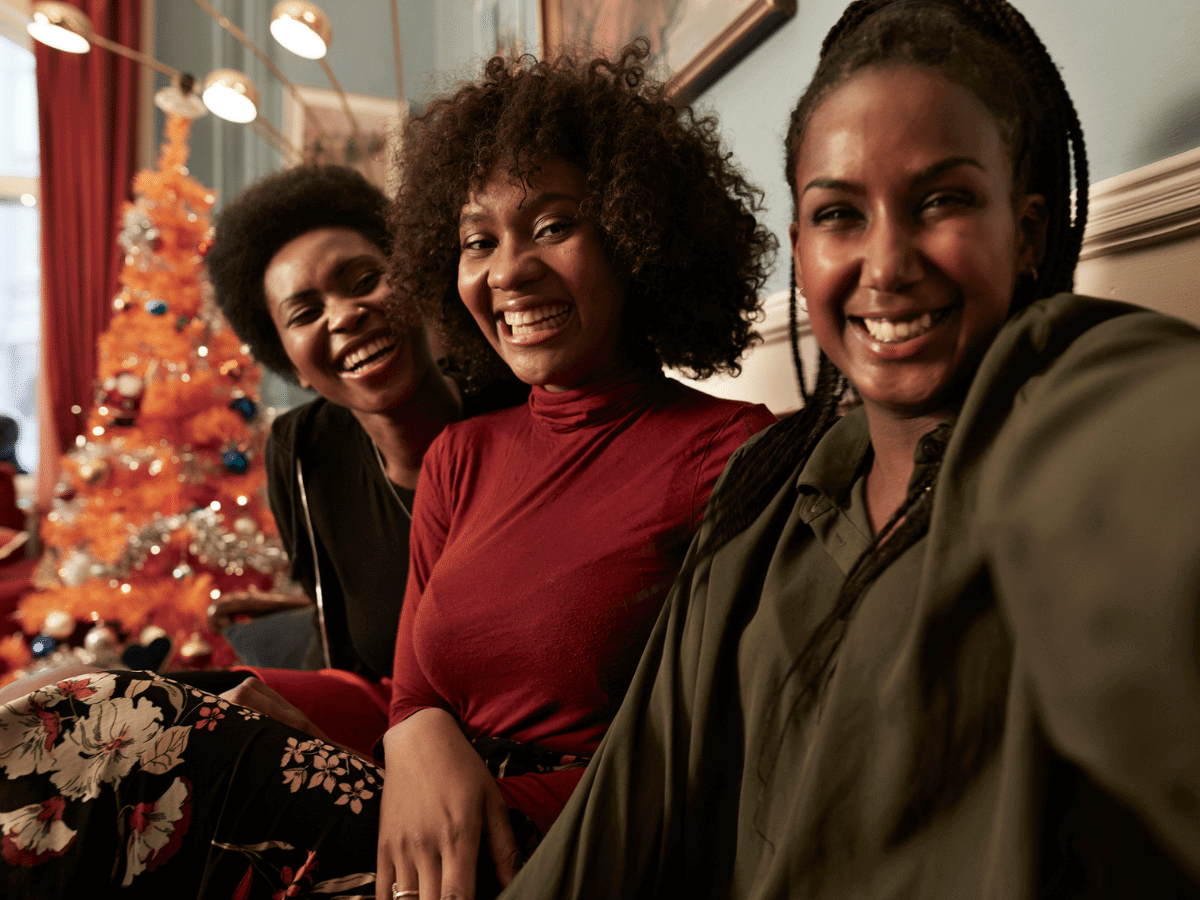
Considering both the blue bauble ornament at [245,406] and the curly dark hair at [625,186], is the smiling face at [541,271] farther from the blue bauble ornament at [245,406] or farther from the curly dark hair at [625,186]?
the blue bauble ornament at [245,406]

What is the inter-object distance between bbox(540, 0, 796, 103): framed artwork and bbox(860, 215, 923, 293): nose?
0.85m

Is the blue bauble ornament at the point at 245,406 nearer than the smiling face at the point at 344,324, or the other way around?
the smiling face at the point at 344,324

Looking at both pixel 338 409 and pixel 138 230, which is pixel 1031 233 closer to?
pixel 338 409

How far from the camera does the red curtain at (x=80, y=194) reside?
4.43 meters

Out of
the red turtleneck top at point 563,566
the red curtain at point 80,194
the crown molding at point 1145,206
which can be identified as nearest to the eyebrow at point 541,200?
the red turtleneck top at point 563,566

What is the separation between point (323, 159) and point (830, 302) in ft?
12.1

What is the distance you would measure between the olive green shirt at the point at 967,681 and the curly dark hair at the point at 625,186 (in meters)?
0.40

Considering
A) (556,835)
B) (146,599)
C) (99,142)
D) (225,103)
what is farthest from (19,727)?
(99,142)

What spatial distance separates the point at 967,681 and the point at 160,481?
328 centimetres

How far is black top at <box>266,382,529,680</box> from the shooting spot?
145cm

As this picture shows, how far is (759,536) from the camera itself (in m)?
0.80

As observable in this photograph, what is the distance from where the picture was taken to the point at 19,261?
4691 mm

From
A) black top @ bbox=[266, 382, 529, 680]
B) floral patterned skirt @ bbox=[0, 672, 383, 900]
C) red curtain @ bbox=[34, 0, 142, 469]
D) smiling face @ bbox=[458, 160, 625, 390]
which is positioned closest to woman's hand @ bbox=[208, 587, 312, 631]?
black top @ bbox=[266, 382, 529, 680]

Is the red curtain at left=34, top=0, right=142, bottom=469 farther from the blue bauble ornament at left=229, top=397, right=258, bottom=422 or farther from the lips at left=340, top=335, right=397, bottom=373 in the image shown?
the lips at left=340, top=335, right=397, bottom=373
